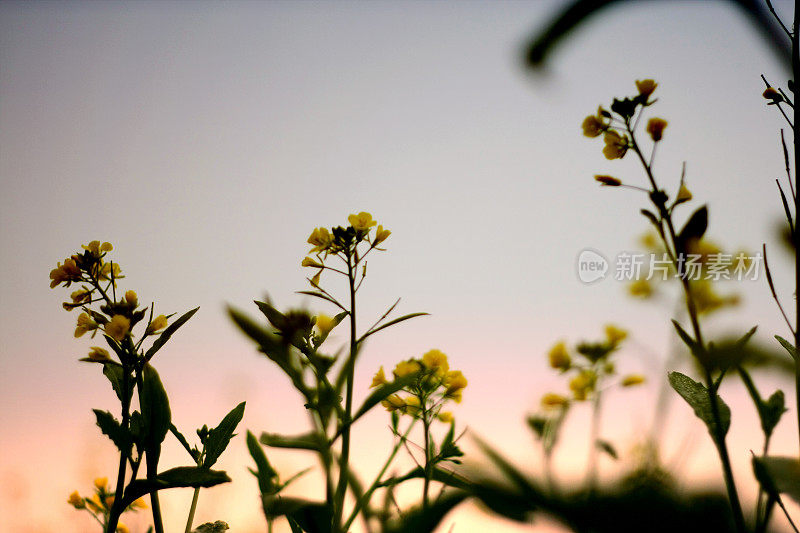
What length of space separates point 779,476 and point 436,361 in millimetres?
382

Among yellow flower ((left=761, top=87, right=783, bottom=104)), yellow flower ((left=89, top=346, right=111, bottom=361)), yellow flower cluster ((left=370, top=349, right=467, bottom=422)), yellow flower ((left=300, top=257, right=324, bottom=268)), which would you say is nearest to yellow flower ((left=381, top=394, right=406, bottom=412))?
yellow flower cluster ((left=370, top=349, right=467, bottom=422))

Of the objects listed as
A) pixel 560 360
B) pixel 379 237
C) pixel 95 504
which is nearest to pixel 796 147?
pixel 560 360

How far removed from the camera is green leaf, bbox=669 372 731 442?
445 millimetres

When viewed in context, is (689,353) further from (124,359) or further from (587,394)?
(124,359)

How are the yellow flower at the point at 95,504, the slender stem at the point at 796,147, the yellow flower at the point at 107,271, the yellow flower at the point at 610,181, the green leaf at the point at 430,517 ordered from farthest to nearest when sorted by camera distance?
the yellow flower at the point at 95,504 < the yellow flower at the point at 107,271 < the yellow flower at the point at 610,181 < the slender stem at the point at 796,147 < the green leaf at the point at 430,517

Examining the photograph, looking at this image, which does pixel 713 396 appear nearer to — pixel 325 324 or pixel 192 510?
pixel 325 324

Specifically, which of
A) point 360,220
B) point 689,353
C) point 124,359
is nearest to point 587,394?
point 689,353

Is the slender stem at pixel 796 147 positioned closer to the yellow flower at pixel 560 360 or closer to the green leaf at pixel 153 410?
the yellow flower at pixel 560 360

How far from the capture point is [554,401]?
519 millimetres

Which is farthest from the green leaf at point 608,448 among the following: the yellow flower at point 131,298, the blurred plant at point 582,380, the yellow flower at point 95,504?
the yellow flower at point 95,504

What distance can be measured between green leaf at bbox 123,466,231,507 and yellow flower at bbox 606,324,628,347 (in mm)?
402

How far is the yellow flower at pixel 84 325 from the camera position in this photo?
2.05 ft

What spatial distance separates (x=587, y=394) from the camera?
54cm

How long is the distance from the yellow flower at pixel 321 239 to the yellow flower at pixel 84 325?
0.25m
